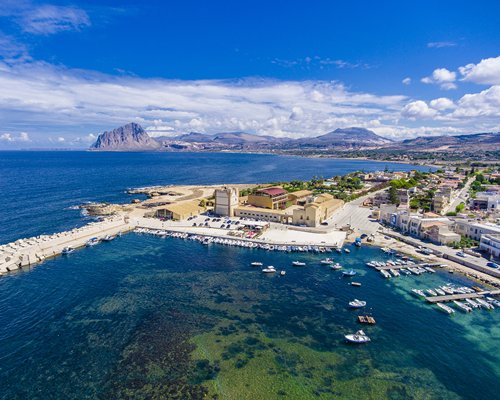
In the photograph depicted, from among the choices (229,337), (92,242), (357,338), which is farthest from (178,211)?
(357,338)

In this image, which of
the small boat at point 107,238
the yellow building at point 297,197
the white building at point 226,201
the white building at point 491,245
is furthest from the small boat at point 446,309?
the small boat at point 107,238

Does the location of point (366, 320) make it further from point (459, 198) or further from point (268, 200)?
point (459, 198)

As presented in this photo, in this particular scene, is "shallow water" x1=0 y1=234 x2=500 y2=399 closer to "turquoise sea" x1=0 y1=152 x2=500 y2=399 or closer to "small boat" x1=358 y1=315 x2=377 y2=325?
"turquoise sea" x1=0 y1=152 x2=500 y2=399

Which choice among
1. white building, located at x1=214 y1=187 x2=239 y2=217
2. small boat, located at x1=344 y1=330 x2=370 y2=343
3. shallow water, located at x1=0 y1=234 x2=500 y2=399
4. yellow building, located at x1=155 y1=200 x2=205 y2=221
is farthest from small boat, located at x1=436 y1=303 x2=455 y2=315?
yellow building, located at x1=155 y1=200 x2=205 y2=221

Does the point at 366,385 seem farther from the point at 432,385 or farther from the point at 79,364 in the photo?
the point at 79,364

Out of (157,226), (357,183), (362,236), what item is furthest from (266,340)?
(357,183)

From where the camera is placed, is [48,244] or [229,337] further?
[48,244]
